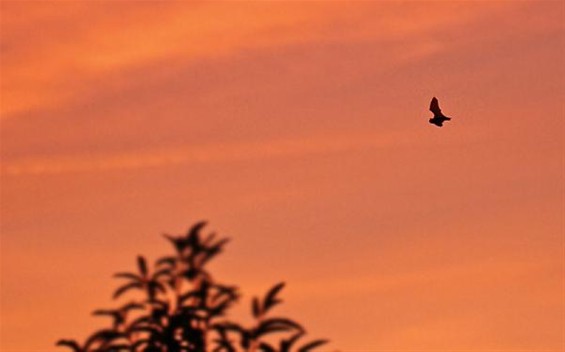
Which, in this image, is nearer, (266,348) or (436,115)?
(266,348)

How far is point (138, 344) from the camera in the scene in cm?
2105

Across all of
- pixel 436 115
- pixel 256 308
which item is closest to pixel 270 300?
pixel 256 308

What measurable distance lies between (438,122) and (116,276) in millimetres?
28154

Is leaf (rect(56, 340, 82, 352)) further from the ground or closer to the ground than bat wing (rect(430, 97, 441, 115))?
closer to the ground

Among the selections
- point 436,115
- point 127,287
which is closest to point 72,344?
point 127,287

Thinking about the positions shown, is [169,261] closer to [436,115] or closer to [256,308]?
[256,308]

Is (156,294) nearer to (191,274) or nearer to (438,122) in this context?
(191,274)

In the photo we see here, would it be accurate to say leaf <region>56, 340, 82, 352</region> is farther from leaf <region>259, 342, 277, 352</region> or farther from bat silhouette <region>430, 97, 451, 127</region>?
bat silhouette <region>430, 97, 451, 127</region>

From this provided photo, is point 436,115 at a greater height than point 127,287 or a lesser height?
greater

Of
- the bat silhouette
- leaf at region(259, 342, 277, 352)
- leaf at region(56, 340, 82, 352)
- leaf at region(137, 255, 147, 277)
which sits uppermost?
the bat silhouette

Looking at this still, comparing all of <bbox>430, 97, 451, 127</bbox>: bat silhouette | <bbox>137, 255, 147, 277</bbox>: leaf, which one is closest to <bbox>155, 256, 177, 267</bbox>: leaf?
<bbox>137, 255, 147, 277</bbox>: leaf

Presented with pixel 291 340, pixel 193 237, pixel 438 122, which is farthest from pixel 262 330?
pixel 438 122

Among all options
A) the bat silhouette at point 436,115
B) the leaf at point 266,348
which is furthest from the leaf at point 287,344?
the bat silhouette at point 436,115

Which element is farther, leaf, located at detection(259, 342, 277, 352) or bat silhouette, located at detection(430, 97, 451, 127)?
bat silhouette, located at detection(430, 97, 451, 127)
